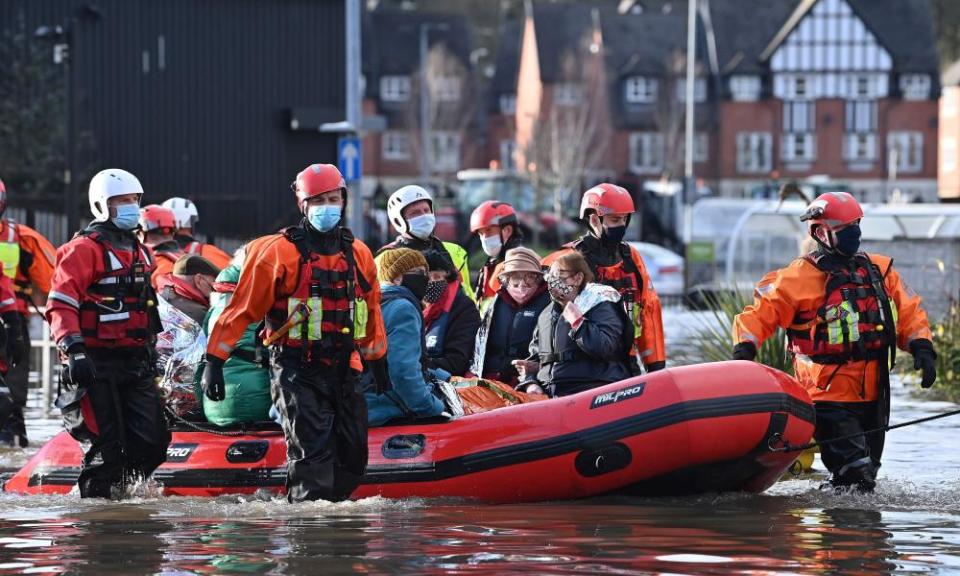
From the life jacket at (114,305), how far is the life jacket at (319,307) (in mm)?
1083

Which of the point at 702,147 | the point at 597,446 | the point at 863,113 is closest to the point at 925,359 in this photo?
the point at 597,446

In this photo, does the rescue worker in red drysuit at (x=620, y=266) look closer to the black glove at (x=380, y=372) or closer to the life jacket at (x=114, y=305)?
the black glove at (x=380, y=372)

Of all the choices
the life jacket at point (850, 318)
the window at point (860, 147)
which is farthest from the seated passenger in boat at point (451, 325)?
the window at point (860, 147)

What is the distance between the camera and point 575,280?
1057 centimetres

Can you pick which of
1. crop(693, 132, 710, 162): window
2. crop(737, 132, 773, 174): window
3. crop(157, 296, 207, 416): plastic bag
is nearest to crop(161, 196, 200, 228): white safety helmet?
crop(157, 296, 207, 416): plastic bag

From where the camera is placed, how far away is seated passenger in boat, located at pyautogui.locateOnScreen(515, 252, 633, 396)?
10.6 metres

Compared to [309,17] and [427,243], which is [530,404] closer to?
[427,243]

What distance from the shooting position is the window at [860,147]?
3182 inches

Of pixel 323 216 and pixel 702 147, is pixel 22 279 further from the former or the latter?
pixel 702 147

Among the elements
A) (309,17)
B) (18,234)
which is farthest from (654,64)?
(18,234)

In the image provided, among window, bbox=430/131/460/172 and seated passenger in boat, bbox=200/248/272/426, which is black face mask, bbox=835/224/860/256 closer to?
seated passenger in boat, bbox=200/248/272/426

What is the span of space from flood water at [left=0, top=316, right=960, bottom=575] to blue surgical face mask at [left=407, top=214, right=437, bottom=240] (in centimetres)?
261

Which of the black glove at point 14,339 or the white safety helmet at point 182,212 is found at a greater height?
the white safety helmet at point 182,212

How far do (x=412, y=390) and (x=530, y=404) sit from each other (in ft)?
2.02
